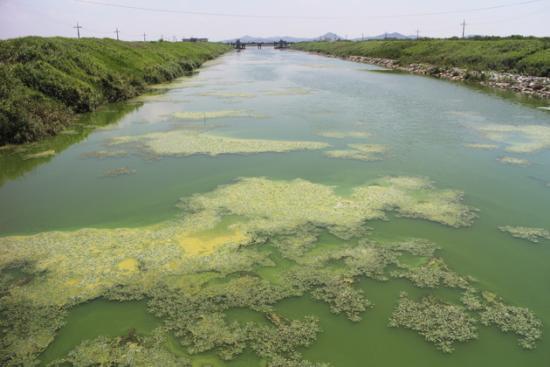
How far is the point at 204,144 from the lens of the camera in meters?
9.67

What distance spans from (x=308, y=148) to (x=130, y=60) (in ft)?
53.4

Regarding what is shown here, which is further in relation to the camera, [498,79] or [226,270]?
[498,79]

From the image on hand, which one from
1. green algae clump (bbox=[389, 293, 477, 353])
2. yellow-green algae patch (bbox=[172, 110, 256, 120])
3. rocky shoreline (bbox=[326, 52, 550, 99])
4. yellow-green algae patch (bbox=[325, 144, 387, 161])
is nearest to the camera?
green algae clump (bbox=[389, 293, 477, 353])

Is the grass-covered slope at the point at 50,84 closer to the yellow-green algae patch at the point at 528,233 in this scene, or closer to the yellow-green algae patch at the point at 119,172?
the yellow-green algae patch at the point at 119,172

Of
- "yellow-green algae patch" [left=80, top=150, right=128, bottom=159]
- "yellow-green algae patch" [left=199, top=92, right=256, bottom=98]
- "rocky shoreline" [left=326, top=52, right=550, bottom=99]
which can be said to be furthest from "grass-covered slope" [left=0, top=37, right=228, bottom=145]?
"rocky shoreline" [left=326, top=52, right=550, bottom=99]

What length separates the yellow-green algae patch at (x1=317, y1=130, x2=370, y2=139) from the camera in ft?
34.0

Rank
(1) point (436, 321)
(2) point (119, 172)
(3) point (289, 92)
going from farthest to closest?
(3) point (289, 92) < (2) point (119, 172) < (1) point (436, 321)

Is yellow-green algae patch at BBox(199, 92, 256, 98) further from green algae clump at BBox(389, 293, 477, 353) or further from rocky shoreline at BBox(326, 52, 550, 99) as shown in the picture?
green algae clump at BBox(389, 293, 477, 353)

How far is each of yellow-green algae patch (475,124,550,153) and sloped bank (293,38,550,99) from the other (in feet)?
23.6

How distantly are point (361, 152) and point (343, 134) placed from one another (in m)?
1.73

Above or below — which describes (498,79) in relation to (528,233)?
above

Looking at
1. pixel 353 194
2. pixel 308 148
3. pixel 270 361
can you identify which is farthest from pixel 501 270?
pixel 308 148

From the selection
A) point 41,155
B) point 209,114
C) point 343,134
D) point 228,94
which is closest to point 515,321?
point 343,134

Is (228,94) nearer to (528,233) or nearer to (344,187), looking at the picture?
(344,187)
